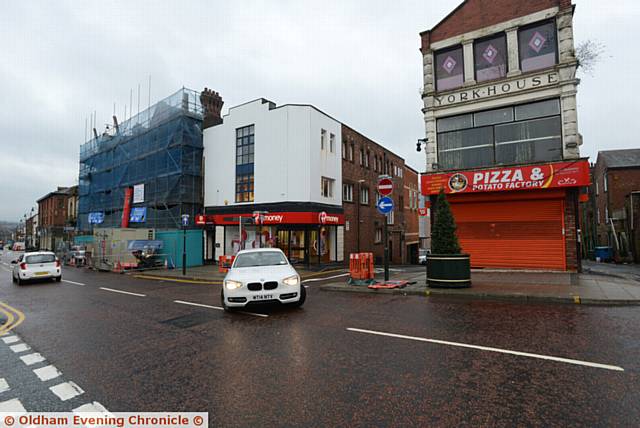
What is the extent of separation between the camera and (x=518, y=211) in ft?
46.0

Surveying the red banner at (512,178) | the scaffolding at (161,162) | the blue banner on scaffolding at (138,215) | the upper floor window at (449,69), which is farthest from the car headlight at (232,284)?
the blue banner on scaffolding at (138,215)

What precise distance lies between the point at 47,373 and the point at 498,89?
1690cm

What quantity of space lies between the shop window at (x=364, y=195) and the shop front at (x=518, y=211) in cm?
1260

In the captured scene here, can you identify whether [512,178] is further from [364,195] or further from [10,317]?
[10,317]

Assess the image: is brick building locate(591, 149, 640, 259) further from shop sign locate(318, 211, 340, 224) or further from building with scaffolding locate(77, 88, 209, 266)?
building with scaffolding locate(77, 88, 209, 266)

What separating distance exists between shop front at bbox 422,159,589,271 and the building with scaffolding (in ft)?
57.6

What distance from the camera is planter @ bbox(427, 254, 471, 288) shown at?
9.88 metres

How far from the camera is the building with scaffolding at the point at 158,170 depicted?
2502cm

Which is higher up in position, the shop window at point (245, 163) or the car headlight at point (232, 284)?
the shop window at point (245, 163)

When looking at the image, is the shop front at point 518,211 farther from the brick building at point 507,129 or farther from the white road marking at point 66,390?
the white road marking at point 66,390

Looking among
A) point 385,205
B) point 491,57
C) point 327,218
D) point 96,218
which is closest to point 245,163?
point 327,218

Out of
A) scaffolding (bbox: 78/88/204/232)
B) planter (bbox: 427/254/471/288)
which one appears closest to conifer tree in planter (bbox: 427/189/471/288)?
planter (bbox: 427/254/471/288)

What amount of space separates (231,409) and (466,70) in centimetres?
1657

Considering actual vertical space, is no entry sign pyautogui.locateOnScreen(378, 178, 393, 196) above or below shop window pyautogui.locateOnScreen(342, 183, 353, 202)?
below
